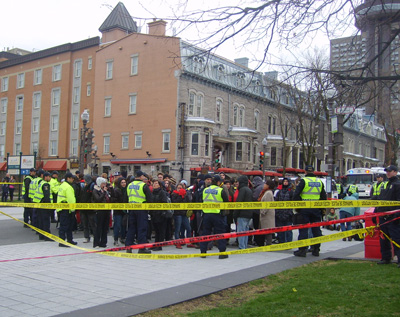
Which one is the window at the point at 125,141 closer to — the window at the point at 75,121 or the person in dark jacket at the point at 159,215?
the window at the point at 75,121

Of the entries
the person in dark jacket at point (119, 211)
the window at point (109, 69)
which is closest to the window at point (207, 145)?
the window at point (109, 69)

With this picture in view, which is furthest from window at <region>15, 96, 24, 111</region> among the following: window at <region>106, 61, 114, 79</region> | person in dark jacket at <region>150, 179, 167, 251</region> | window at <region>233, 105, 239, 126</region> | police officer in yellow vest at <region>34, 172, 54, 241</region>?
person in dark jacket at <region>150, 179, 167, 251</region>

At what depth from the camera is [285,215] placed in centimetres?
1130

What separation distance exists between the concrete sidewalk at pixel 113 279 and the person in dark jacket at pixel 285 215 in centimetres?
107

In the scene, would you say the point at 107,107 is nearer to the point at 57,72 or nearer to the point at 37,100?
the point at 57,72

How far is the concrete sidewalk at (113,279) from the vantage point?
5.65 metres

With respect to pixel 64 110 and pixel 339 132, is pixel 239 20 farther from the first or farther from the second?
pixel 64 110

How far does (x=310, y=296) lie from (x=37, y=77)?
53.0 metres

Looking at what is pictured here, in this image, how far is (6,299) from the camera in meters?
5.90

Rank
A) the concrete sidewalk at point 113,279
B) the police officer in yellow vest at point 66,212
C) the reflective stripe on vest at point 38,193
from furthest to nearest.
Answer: the reflective stripe on vest at point 38,193 < the police officer in yellow vest at point 66,212 < the concrete sidewalk at point 113,279

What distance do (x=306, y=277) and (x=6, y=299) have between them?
4812mm

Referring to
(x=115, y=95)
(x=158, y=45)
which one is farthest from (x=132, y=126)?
(x=158, y=45)

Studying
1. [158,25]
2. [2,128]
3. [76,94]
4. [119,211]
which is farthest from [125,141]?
[158,25]

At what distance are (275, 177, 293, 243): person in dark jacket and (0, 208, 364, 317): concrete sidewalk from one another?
1065 mm
